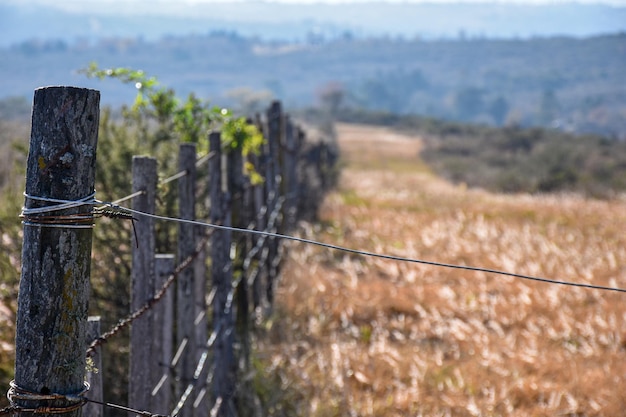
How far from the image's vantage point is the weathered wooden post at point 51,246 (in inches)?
77.5

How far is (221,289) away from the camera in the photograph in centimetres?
498

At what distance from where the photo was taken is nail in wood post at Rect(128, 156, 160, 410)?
3180 millimetres

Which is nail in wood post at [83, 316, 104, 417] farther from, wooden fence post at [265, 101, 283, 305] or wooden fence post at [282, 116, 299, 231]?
wooden fence post at [282, 116, 299, 231]

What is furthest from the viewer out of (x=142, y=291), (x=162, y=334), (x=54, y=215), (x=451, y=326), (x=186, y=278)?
(x=451, y=326)

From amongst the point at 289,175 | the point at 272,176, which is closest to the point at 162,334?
the point at 272,176

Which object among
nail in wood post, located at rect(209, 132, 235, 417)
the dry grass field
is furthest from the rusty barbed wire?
the dry grass field

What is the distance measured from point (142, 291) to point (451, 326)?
542cm

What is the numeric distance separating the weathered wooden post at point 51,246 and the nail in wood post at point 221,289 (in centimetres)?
263

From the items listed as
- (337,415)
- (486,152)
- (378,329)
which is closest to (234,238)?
(337,415)

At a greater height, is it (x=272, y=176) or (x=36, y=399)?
(x=272, y=176)

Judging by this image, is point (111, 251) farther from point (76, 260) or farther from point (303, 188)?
point (303, 188)

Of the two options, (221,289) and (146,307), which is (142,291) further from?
(221,289)

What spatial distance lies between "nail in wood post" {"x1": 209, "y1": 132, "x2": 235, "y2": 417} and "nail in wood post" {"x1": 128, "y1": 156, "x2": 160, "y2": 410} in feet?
4.68

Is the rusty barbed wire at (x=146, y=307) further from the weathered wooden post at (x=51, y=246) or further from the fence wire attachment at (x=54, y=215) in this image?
the fence wire attachment at (x=54, y=215)
